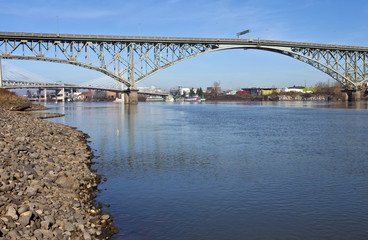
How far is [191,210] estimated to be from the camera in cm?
1016

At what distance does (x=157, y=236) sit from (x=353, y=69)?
4227 inches

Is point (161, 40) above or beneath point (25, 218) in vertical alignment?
above

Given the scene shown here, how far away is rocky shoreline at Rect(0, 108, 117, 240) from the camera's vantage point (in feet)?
25.7

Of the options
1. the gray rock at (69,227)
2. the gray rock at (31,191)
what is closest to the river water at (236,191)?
the gray rock at (69,227)

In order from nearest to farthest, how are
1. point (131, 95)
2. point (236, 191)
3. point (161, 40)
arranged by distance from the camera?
point (236, 191) → point (161, 40) → point (131, 95)

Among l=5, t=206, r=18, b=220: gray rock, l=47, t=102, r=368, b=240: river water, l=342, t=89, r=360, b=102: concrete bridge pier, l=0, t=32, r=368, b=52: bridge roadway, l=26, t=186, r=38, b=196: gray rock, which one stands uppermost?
l=0, t=32, r=368, b=52: bridge roadway

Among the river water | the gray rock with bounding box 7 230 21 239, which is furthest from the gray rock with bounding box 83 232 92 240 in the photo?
the gray rock with bounding box 7 230 21 239

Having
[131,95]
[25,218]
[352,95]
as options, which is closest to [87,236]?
[25,218]

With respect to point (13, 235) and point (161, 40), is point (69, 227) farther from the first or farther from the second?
point (161, 40)

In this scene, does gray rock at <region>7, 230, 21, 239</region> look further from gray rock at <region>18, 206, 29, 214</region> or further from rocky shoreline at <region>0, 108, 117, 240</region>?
gray rock at <region>18, 206, 29, 214</region>

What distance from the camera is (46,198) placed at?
9516mm

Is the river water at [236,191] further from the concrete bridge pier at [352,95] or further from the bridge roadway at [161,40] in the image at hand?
the concrete bridge pier at [352,95]

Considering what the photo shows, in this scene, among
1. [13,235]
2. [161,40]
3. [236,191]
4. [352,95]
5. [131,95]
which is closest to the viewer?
[13,235]

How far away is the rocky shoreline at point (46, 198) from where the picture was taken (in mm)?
7848
